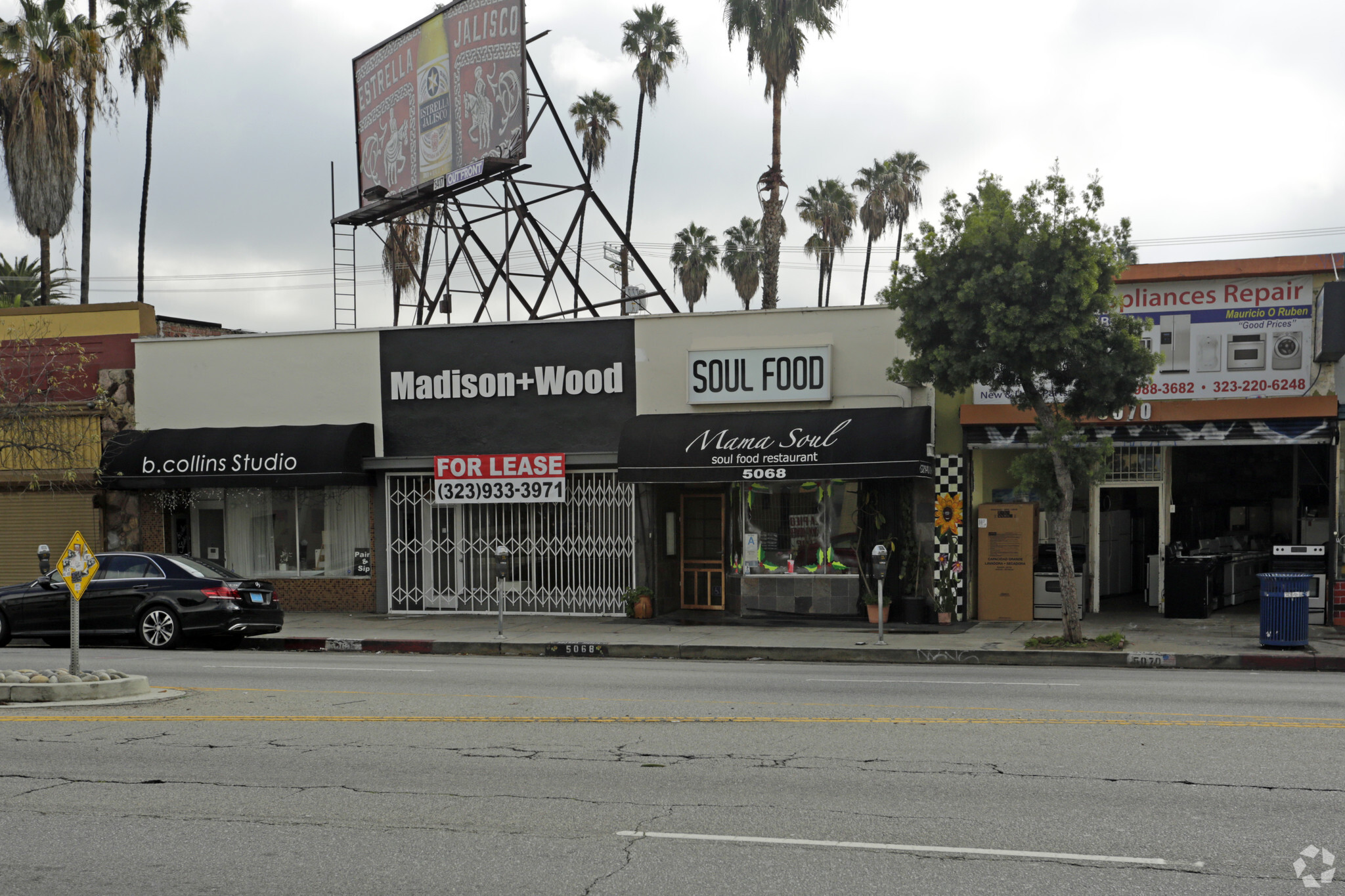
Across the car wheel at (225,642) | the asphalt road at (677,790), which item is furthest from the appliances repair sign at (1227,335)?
the car wheel at (225,642)

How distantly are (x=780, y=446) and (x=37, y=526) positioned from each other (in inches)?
608

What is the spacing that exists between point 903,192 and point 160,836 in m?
50.0

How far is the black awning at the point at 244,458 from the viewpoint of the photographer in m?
21.4

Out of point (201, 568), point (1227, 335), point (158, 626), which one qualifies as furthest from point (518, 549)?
point (1227, 335)

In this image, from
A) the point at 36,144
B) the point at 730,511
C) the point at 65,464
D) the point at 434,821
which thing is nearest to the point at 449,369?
the point at 730,511

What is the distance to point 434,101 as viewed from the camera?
25.3m

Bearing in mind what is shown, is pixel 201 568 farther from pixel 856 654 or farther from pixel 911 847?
pixel 911 847

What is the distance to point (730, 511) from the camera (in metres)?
20.6

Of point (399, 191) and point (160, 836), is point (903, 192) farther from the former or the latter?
point (160, 836)

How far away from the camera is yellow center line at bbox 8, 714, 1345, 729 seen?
10.0 metres

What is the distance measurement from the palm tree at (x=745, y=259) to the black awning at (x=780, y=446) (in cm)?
3963

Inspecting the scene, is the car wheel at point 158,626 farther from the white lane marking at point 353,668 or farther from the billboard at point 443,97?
the billboard at point 443,97

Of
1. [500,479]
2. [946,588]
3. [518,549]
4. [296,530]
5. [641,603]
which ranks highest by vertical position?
[500,479]

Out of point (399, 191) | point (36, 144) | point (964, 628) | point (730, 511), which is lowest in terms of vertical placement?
point (964, 628)
